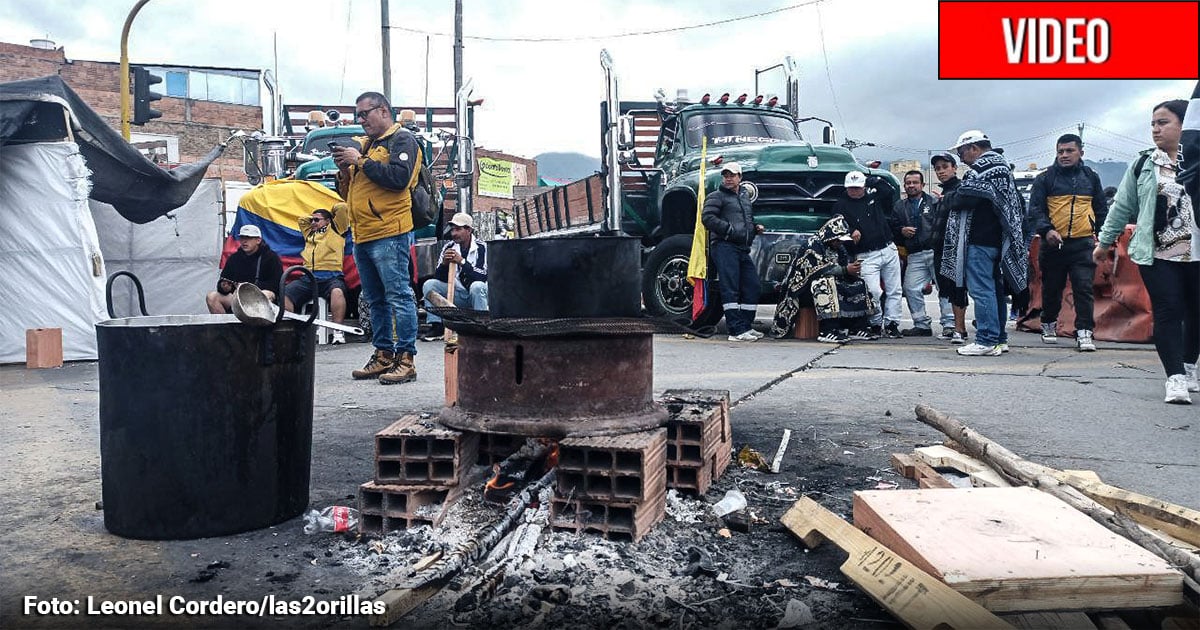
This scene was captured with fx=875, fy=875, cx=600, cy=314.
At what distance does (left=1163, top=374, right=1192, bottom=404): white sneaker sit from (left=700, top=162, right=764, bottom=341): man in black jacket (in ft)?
15.7

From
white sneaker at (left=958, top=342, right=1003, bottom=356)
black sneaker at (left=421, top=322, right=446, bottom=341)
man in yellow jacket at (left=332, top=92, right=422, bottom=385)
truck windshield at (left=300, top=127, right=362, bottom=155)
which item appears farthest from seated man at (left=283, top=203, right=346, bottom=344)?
white sneaker at (left=958, top=342, right=1003, bottom=356)

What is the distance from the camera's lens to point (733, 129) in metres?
11.8

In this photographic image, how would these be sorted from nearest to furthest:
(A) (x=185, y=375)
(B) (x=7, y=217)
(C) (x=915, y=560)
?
(C) (x=915, y=560) → (A) (x=185, y=375) → (B) (x=7, y=217)

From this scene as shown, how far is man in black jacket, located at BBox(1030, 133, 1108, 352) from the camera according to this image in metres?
8.93

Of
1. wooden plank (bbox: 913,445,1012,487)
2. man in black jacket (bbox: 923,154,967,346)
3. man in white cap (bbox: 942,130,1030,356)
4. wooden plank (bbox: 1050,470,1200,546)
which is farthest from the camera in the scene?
man in black jacket (bbox: 923,154,967,346)

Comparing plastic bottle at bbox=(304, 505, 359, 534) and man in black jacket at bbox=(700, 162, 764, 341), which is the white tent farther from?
plastic bottle at bbox=(304, 505, 359, 534)

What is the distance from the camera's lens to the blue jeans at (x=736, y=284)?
9.86 m

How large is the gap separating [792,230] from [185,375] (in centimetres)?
843

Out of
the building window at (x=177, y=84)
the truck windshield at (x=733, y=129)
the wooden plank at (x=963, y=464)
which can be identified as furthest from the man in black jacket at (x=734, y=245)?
the building window at (x=177, y=84)

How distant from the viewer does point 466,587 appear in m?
2.48

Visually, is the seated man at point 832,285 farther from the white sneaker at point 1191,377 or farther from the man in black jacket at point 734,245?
the white sneaker at point 1191,377

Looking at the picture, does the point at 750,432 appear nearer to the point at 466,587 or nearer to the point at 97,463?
the point at 466,587

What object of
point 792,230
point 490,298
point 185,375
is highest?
point 792,230

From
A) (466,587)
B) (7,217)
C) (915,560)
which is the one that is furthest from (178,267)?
(915,560)
